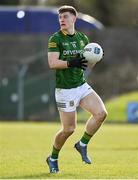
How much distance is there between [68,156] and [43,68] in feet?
59.7

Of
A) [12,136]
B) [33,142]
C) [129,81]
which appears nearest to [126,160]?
[33,142]

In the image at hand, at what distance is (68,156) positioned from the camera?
15469 millimetres

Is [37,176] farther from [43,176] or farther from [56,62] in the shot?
[56,62]

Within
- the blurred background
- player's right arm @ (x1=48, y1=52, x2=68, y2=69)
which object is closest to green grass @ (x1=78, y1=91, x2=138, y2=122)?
the blurred background

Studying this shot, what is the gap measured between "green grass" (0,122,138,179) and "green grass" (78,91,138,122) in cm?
921

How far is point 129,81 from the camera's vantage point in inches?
1499

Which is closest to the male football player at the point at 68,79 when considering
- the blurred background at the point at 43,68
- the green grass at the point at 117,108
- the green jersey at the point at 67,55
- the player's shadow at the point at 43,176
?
the green jersey at the point at 67,55

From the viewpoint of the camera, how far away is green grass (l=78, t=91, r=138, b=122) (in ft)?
110

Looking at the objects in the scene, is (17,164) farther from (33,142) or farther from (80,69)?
(33,142)

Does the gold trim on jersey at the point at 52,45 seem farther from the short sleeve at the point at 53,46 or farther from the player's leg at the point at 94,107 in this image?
the player's leg at the point at 94,107

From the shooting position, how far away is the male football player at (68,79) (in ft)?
40.5

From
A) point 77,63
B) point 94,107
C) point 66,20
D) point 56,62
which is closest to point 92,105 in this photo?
point 94,107

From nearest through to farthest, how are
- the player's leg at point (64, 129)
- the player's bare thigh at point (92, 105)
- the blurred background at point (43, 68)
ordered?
the player's leg at point (64, 129)
the player's bare thigh at point (92, 105)
the blurred background at point (43, 68)

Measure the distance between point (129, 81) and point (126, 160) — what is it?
77.5 feet
